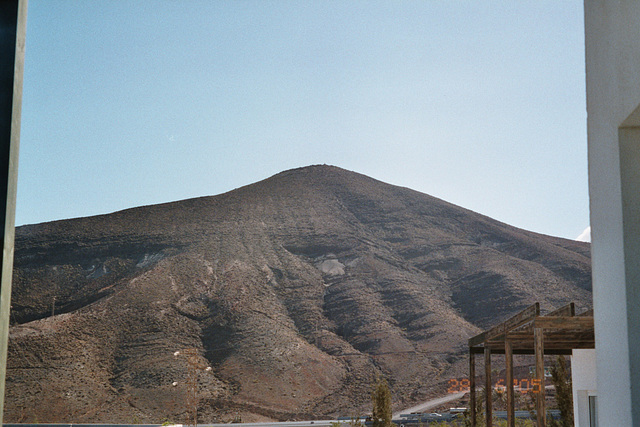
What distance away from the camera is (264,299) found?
2343 inches

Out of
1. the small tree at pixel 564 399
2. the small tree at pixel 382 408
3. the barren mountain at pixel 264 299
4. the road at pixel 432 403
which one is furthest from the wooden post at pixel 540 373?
the road at pixel 432 403

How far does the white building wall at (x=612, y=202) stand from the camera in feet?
9.41

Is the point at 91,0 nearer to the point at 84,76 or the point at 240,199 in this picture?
the point at 84,76

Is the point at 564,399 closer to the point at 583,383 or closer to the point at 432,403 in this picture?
the point at 583,383

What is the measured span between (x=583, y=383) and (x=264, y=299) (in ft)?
159

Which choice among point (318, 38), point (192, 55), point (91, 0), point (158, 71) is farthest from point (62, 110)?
point (318, 38)

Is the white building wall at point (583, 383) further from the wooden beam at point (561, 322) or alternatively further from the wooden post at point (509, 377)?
the wooden beam at point (561, 322)

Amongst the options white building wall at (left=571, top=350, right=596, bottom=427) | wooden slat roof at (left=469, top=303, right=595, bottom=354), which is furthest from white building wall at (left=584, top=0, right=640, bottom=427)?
white building wall at (left=571, top=350, right=596, bottom=427)

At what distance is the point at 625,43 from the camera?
2.91m

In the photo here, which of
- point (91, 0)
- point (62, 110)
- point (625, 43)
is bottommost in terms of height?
point (625, 43)

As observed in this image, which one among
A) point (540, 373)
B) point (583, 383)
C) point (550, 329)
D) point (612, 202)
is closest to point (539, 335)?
point (550, 329)

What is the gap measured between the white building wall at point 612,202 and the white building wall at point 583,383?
30.5 feet

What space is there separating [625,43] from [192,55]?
4727cm

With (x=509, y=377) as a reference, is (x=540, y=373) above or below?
above
